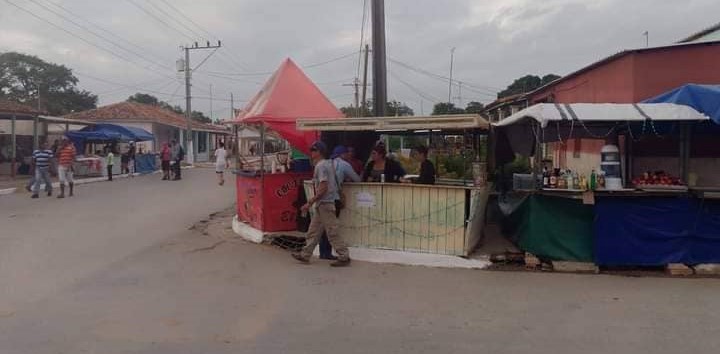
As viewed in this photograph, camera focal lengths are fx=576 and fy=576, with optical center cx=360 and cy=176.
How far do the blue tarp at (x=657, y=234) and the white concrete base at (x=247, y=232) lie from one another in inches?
207

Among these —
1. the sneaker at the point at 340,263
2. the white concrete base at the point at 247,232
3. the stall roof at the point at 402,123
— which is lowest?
the sneaker at the point at 340,263

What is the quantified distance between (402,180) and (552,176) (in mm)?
2341

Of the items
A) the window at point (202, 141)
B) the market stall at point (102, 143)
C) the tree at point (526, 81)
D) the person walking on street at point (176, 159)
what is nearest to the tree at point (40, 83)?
the window at point (202, 141)

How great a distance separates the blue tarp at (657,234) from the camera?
7605 mm

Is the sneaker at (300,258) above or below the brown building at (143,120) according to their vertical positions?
below

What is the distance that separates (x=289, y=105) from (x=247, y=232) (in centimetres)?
236

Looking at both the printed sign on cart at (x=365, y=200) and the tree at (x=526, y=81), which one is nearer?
the printed sign on cart at (x=365, y=200)

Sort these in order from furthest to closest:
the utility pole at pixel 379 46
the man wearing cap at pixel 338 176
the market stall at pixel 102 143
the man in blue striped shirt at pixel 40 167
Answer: the market stall at pixel 102 143, the man in blue striped shirt at pixel 40 167, the utility pole at pixel 379 46, the man wearing cap at pixel 338 176

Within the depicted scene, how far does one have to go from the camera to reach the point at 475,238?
852 centimetres

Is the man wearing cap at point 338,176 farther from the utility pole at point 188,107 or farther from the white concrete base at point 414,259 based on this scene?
the utility pole at point 188,107

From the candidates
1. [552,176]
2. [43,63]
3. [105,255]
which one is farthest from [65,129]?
[43,63]

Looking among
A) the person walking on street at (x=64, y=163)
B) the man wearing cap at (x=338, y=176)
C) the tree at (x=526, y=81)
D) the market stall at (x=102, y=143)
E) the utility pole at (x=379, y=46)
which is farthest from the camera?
the tree at (x=526, y=81)

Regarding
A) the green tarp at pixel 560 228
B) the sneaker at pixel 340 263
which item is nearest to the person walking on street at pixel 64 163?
the sneaker at pixel 340 263

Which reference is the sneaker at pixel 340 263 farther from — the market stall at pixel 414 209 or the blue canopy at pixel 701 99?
the blue canopy at pixel 701 99
